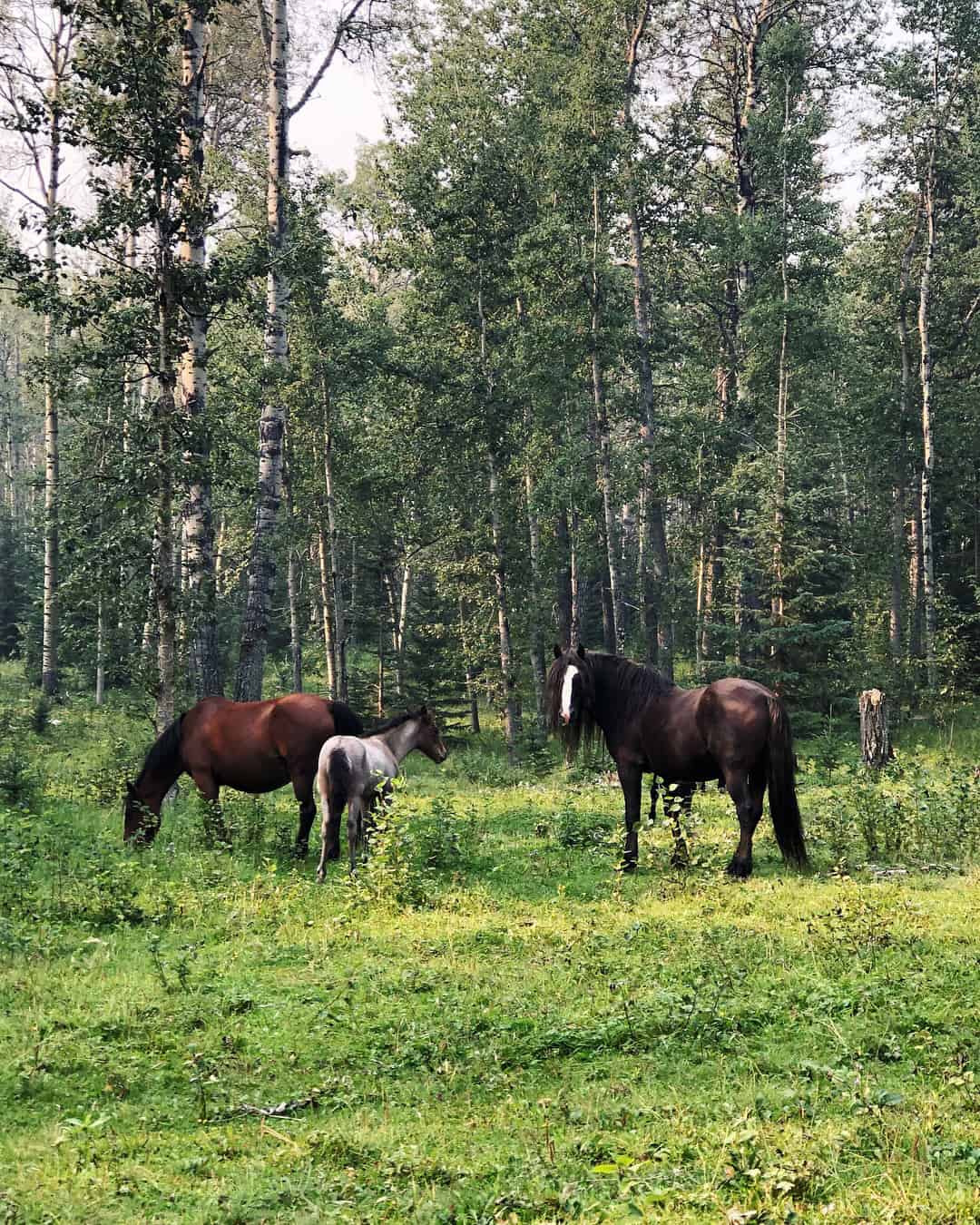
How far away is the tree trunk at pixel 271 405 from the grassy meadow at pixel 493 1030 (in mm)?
5104

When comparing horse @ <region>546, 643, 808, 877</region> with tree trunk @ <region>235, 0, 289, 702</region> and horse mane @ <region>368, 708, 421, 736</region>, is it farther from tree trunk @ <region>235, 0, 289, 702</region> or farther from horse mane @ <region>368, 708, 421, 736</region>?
tree trunk @ <region>235, 0, 289, 702</region>

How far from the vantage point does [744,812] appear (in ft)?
36.5

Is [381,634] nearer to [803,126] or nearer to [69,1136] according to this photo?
[803,126]

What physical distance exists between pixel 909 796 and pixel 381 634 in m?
21.3

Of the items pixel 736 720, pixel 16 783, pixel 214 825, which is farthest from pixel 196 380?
pixel 736 720

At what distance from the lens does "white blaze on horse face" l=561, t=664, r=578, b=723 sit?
1207 centimetres

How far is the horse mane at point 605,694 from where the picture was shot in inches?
483

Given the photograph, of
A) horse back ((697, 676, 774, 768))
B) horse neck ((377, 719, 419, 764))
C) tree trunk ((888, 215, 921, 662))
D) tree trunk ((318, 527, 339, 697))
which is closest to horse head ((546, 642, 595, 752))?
horse back ((697, 676, 774, 768))

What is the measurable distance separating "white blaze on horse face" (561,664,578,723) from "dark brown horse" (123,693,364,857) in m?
2.62

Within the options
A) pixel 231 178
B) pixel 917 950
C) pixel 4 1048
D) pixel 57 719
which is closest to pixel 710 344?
pixel 231 178

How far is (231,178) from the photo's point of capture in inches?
1011

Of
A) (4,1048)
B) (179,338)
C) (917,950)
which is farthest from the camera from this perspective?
(179,338)

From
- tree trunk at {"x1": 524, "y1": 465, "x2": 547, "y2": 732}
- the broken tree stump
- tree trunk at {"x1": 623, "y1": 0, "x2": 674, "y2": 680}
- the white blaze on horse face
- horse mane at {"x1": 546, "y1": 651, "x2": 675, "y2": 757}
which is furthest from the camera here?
tree trunk at {"x1": 524, "y1": 465, "x2": 547, "y2": 732}

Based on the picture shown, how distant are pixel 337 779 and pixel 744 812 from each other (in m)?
4.52
